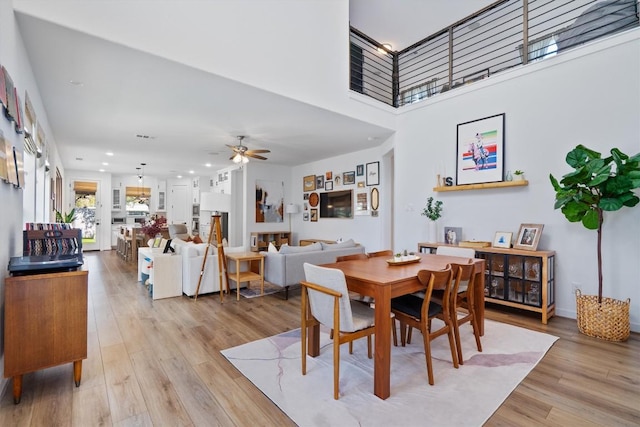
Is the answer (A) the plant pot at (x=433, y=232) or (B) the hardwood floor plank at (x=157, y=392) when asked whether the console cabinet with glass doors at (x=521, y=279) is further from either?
(B) the hardwood floor plank at (x=157, y=392)

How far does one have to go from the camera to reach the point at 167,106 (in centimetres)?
397

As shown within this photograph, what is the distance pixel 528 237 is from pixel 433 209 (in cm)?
133

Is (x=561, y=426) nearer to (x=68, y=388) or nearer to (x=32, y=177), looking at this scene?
(x=68, y=388)

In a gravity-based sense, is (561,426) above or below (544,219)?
below

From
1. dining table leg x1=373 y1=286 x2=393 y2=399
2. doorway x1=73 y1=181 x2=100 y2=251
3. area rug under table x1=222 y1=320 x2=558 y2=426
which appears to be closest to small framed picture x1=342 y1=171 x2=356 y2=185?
area rug under table x1=222 y1=320 x2=558 y2=426

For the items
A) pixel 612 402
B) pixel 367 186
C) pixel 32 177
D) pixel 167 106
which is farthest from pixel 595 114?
pixel 32 177

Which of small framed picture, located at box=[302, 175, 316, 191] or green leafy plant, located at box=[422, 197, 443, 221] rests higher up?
small framed picture, located at box=[302, 175, 316, 191]

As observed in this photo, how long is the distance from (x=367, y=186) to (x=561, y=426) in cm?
512

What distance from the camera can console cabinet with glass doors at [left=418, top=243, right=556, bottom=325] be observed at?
3379 mm

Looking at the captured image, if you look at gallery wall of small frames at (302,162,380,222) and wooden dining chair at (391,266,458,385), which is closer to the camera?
wooden dining chair at (391,266,458,385)

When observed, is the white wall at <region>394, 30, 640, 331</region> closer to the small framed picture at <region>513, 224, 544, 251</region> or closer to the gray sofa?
the small framed picture at <region>513, 224, 544, 251</region>

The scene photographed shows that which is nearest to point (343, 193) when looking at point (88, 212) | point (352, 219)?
point (352, 219)

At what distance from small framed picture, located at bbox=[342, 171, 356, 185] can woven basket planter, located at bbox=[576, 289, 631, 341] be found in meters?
4.56

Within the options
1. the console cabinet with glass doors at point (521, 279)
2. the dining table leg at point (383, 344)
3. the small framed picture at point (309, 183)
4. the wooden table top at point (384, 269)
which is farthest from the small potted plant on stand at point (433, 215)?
the small framed picture at point (309, 183)
